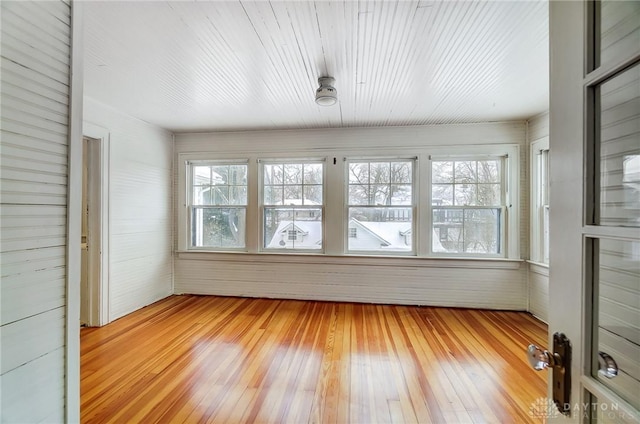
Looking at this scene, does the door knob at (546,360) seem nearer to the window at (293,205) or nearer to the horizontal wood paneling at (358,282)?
the horizontal wood paneling at (358,282)

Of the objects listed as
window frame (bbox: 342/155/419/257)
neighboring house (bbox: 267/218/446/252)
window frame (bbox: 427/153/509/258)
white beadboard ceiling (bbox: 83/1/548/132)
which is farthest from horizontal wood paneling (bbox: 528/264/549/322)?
white beadboard ceiling (bbox: 83/1/548/132)

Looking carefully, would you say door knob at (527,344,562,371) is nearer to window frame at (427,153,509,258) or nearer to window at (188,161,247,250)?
window frame at (427,153,509,258)

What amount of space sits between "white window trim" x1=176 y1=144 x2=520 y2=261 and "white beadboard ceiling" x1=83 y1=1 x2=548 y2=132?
0.55m

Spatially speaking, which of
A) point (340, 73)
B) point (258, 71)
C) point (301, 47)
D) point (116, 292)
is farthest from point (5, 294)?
point (116, 292)

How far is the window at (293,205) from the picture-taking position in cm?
367

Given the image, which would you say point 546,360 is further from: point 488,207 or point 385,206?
point 488,207

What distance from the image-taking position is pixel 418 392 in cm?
182

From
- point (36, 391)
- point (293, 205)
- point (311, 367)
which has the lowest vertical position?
point (311, 367)

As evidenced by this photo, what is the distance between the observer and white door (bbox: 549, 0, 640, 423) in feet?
1.69

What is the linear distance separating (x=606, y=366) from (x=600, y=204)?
1.14ft

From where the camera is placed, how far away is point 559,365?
2.09 feet

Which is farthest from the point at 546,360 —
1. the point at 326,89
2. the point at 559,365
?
the point at 326,89

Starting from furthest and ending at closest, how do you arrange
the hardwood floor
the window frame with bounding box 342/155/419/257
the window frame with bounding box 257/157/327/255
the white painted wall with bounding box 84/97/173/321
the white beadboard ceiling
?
1. the window frame with bounding box 257/157/327/255
2. the window frame with bounding box 342/155/419/257
3. the white painted wall with bounding box 84/97/173/321
4. the hardwood floor
5. the white beadboard ceiling

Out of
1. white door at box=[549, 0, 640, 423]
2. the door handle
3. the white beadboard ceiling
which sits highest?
A: the white beadboard ceiling
